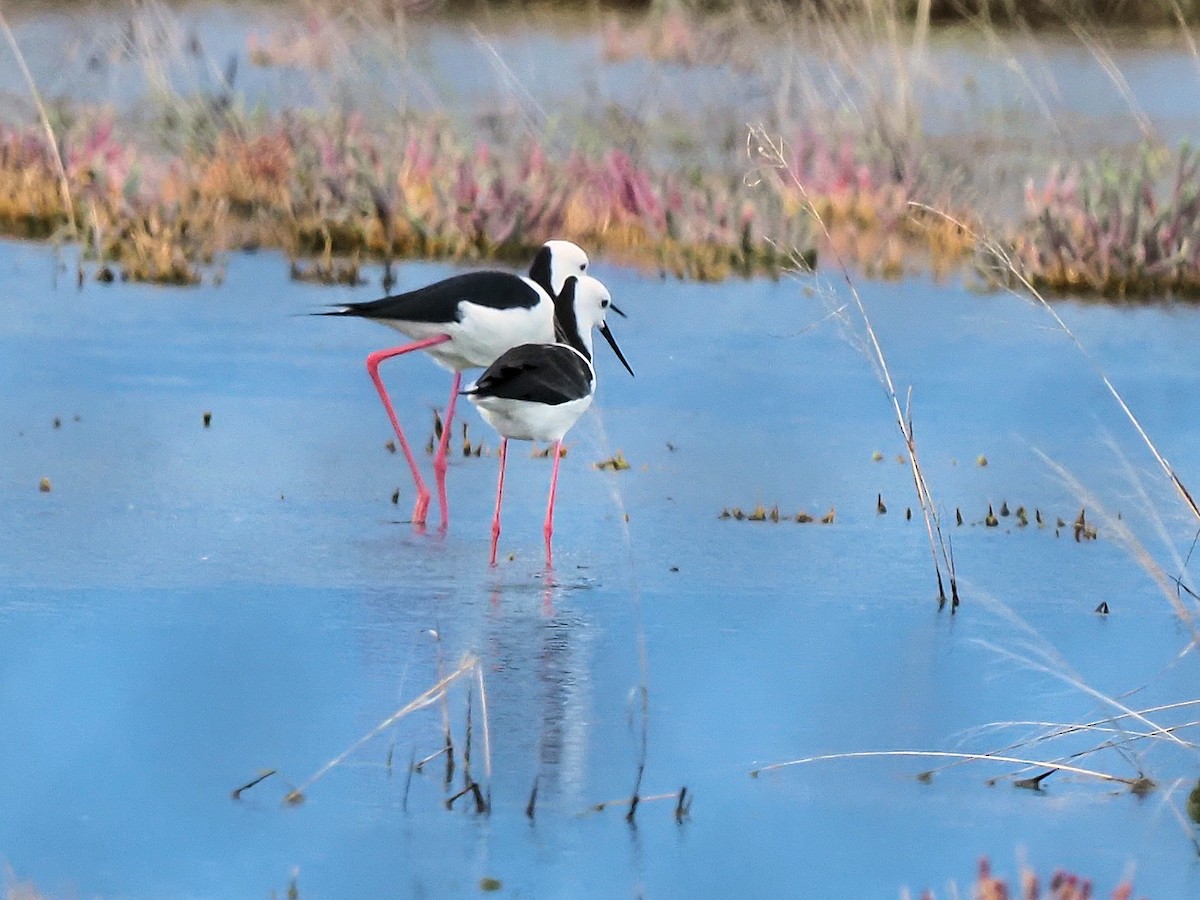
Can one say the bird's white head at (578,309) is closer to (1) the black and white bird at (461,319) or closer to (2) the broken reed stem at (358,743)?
(1) the black and white bird at (461,319)

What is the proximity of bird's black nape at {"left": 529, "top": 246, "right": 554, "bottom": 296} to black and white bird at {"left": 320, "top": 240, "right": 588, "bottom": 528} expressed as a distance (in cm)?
31

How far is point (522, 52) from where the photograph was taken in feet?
87.7

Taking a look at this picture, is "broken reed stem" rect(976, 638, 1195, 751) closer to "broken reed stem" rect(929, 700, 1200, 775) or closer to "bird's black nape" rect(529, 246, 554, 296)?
"broken reed stem" rect(929, 700, 1200, 775)

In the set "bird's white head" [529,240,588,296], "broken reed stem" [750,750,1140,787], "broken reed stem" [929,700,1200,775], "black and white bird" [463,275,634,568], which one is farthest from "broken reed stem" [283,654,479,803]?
"bird's white head" [529,240,588,296]

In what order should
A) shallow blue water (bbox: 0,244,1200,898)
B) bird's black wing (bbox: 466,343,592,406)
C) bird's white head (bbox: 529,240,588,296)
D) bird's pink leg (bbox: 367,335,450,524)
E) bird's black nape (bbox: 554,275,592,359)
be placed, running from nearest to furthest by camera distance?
shallow blue water (bbox: 0,244,1200,898), bird's black wing (bbox: 466,343,592,406), bird's pink leg (bbox: 367,335,450,524), bird's black nape (bbox: 554,275,592,359), bird's white head (bbox: 529,240,588,296)

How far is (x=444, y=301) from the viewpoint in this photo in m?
8.39

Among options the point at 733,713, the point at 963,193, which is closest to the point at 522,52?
the point at 963,193

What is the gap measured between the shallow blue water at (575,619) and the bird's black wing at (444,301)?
70 cm

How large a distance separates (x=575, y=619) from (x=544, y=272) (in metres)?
2.65

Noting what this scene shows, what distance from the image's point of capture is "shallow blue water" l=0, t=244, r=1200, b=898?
4.92m

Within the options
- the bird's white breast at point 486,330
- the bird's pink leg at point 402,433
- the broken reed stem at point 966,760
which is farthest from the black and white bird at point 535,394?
the broken reed stem at point 966,760

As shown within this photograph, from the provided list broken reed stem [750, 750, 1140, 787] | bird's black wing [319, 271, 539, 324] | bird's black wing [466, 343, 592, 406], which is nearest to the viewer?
broken reed stem [750, 750, 1140, 787]

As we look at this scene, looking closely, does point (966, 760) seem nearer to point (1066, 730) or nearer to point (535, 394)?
point (1066, 730)

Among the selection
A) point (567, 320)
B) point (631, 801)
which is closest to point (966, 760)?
point (631, 801)
